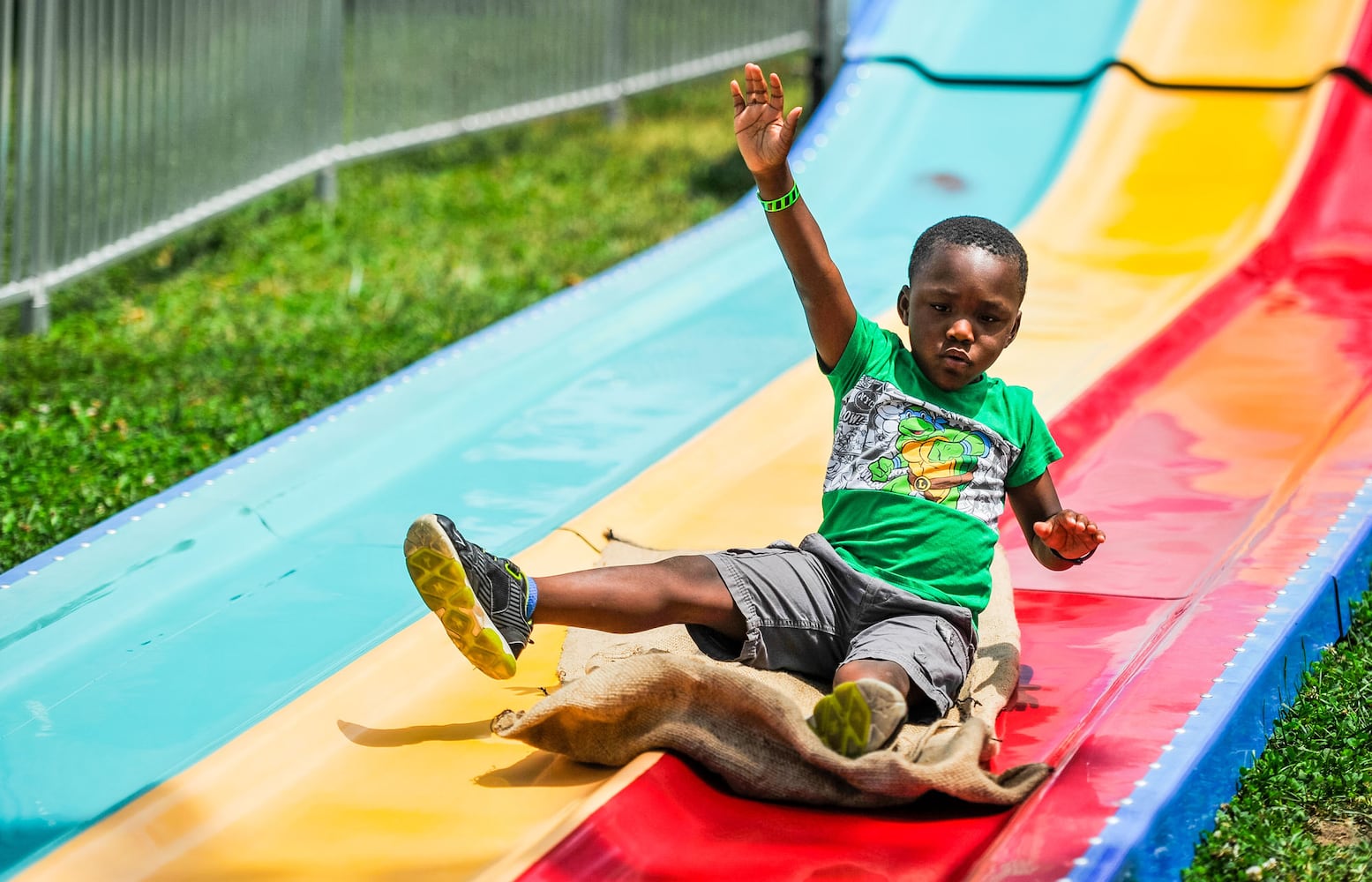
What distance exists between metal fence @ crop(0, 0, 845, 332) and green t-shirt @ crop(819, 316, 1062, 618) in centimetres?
384

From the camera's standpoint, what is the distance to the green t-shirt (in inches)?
119

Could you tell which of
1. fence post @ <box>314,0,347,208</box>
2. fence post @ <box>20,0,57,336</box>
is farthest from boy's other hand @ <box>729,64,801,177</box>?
fence post @ <box>314,0,347,208</box>

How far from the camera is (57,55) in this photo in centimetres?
597

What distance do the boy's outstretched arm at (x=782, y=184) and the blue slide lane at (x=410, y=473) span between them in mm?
1128

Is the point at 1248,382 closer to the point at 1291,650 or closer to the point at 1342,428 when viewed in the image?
the point at 1342,428

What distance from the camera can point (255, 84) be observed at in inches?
291

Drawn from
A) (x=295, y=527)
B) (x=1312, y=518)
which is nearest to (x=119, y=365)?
(x=295, y=527)

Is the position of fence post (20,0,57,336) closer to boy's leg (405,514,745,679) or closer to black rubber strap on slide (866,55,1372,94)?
black rubber strap on slide (866,55,1372,94)

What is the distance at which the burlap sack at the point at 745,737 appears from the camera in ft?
8.34

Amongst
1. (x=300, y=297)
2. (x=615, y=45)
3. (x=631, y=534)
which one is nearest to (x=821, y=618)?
(x=631, y=534)

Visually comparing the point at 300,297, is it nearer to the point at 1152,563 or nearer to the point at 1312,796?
the point at 1152,563

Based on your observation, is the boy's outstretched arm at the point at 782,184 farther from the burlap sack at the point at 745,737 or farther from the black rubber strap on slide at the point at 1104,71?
the black rubber strap on slide at the point at 1104,71

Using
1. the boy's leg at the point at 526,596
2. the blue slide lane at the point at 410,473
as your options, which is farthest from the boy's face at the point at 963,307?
the blue slide lane at the point at 410,473

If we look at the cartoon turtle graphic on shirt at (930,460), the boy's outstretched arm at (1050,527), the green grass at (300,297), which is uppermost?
the cartoon turtle graphic on shirt at (930,460)
